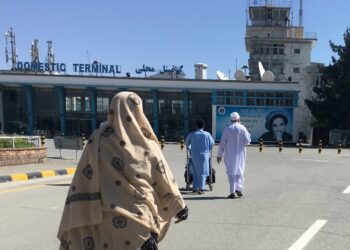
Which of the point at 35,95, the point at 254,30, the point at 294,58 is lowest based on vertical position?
the point at 35,95

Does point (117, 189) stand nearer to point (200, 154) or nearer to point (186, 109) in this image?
point (200, 154)

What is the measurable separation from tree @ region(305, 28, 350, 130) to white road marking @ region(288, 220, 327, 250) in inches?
1630

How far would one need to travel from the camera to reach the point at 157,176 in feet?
10.8

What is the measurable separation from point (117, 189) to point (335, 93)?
47804 millimetres

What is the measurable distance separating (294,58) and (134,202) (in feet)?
264

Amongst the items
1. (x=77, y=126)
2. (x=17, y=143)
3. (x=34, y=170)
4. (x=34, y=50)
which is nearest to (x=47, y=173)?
(x=34, y=170)

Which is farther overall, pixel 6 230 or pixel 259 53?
pixel 259 53

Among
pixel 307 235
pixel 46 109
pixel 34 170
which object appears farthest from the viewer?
pixel 46 109

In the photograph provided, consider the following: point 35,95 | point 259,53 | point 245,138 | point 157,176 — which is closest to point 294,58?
point 259,53

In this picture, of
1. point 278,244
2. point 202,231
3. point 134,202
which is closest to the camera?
point 134,202

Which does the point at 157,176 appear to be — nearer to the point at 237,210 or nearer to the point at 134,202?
the point at 134,202

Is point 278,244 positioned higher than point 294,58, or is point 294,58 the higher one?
point 294,58

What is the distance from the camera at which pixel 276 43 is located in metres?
78.8

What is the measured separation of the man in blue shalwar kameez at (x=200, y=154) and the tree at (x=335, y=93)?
3897 cm
